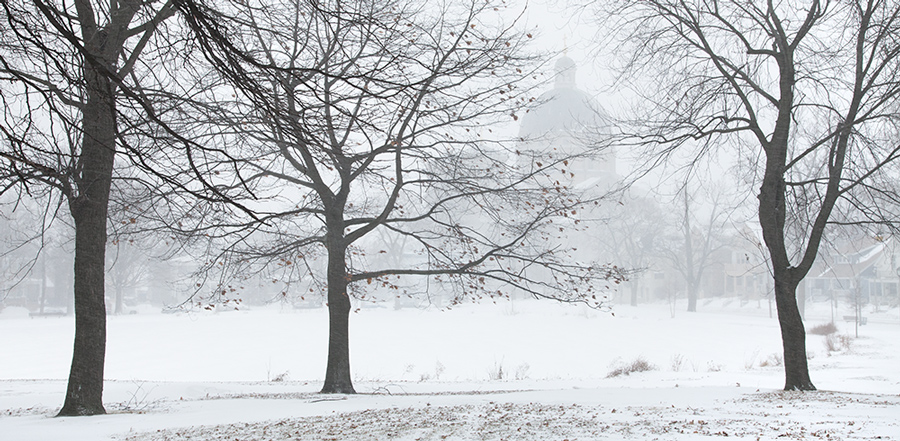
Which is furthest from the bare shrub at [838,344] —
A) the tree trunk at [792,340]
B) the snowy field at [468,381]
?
the tree trunk at [792,340]

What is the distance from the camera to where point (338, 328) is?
11.6 meters

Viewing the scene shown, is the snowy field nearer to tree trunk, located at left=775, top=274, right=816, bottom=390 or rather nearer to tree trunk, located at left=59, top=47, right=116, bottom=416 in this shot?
tree trunk, located at left=59, top=47, right=116, bottom=416

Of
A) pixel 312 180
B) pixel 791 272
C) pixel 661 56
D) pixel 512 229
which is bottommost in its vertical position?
pixel 791 272

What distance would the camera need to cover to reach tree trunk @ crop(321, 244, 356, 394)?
449 inches

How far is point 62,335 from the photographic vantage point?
32781 millimetres

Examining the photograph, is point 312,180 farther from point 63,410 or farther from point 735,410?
point 735,410

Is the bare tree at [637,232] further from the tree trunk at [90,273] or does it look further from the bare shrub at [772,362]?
the tree trunk at [90,273]

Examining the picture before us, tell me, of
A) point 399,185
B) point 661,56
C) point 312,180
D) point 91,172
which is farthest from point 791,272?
point 91,172

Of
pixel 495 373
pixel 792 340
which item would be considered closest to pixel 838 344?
pixel 495 373

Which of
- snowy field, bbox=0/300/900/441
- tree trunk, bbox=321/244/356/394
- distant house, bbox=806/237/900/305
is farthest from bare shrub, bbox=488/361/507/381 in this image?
distant house, bbox=806/237/900/305

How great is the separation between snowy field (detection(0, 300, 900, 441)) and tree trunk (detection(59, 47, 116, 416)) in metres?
0.46

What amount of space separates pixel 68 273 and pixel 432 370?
48.7 metres

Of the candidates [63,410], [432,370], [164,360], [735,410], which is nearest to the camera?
[735,410]

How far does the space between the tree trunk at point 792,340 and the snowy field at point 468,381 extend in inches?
26.8
